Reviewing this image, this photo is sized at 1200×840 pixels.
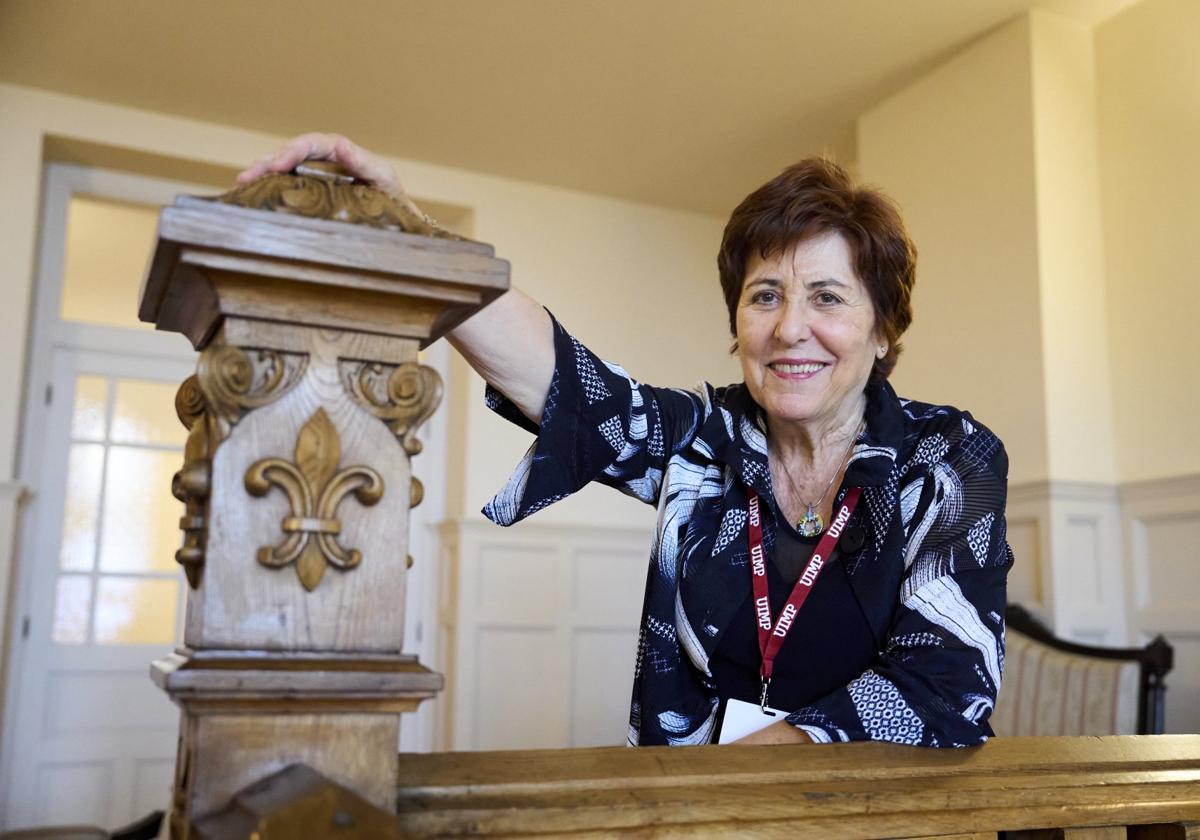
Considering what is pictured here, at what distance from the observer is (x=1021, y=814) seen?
73 cm

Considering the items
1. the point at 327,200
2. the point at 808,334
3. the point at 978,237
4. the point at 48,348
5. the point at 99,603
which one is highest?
the point at 978,237

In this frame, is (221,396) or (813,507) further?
(813,507)

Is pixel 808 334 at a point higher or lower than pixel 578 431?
higher

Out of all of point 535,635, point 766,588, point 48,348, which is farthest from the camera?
point 535,635

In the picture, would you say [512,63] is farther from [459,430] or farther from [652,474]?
[652,474]

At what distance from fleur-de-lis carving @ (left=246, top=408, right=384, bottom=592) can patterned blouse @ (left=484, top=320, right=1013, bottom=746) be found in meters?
0.60

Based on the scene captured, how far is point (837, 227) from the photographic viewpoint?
1.55 meters

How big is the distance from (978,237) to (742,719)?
3146 mm

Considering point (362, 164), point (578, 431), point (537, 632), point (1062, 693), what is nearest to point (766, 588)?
point (578, 431)

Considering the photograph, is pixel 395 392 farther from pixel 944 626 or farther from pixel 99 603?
pixel 99 603

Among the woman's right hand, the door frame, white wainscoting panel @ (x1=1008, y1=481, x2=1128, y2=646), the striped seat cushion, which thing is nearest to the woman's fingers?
the woman's right hand

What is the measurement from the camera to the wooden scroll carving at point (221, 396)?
1.98ft

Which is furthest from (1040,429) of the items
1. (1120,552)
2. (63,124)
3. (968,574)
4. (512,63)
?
(63,124)

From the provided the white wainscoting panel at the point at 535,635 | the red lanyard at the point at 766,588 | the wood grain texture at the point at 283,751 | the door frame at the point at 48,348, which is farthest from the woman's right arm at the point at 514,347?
the white wainscoting panel at the point at 535,635
